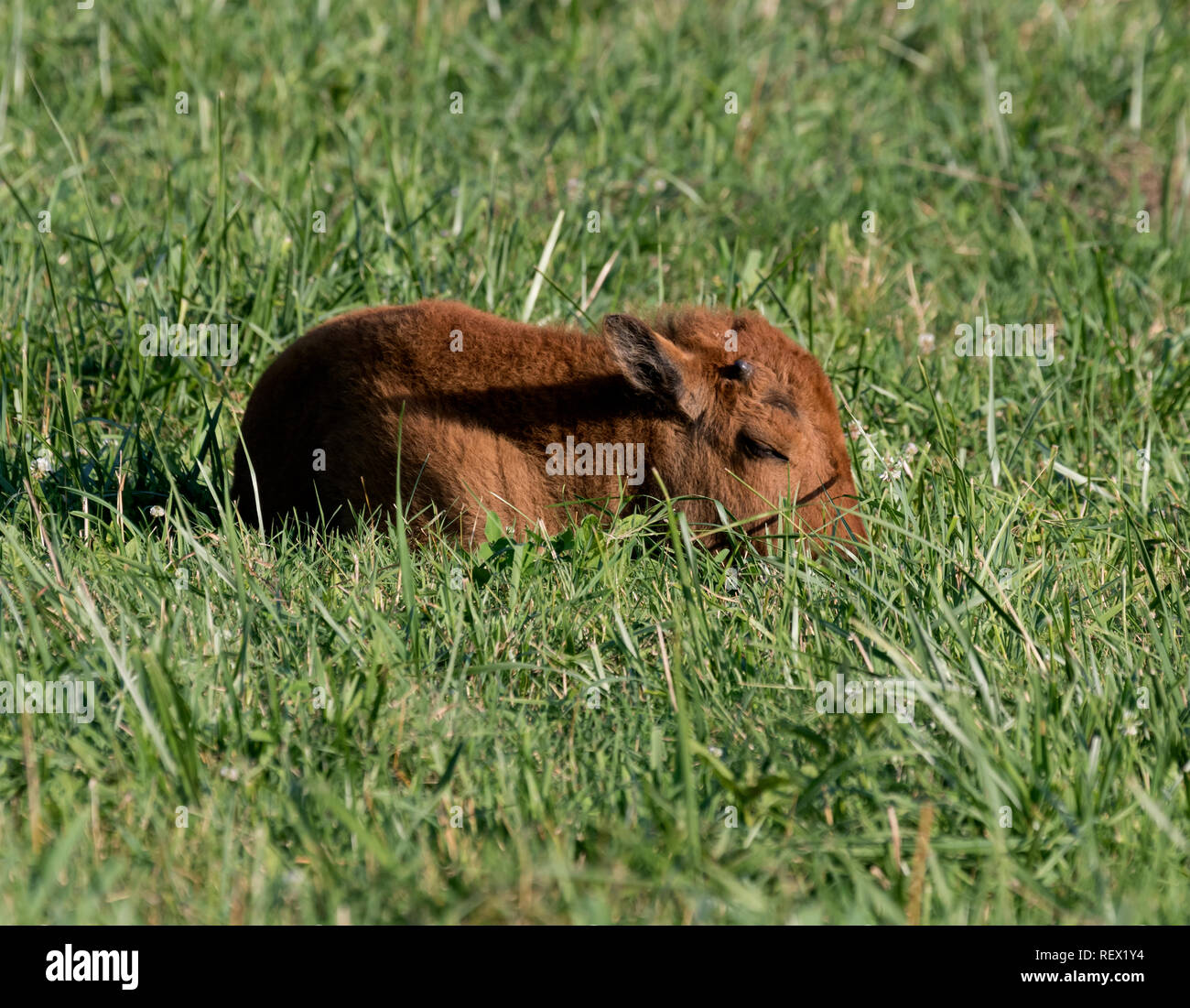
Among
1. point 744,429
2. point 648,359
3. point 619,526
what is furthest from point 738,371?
point 619,526

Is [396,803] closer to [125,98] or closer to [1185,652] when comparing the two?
[1185,652]

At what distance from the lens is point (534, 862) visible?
266 centimetres

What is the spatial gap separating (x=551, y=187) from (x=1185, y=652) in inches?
179

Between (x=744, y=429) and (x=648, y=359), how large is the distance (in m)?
0.42

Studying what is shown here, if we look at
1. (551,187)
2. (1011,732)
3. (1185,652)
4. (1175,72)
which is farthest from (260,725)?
(1175,72)

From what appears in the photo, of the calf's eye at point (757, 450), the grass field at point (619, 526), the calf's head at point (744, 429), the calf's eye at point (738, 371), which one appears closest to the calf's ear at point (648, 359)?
the calf's head at point (744, 429)

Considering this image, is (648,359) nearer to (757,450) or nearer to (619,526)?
(757,450)

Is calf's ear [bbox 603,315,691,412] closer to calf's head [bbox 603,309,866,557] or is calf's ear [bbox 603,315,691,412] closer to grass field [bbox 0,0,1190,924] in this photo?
calf's head [bbox 603,309,866,557]

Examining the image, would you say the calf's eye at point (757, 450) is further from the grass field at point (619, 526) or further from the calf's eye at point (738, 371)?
the grass field at point (619, 526)

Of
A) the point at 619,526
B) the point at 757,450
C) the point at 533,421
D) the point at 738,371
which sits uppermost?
the point at 738,371

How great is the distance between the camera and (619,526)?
4238 millimetres

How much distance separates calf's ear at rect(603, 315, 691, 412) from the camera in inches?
169

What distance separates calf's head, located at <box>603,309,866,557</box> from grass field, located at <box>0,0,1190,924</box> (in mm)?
236

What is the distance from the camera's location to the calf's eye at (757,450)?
440 cm
